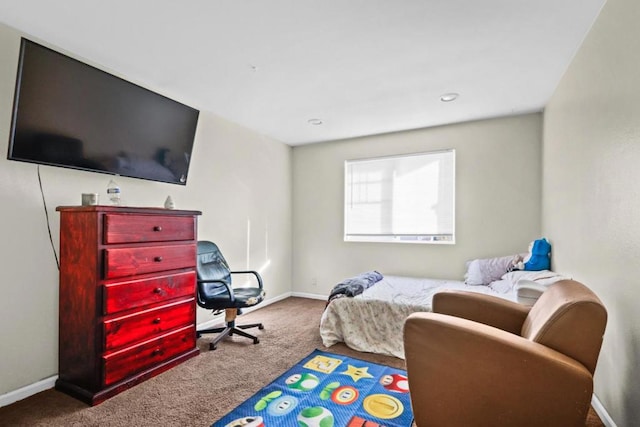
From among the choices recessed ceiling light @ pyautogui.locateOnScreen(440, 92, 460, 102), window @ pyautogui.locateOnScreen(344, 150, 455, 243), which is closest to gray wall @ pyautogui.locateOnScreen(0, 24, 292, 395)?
window @ pyautogui.locateOnScreen(344, 150, 455, 243)

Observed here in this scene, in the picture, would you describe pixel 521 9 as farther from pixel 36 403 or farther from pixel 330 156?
pixel 36 403

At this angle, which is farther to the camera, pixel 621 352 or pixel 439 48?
pixel 439 48

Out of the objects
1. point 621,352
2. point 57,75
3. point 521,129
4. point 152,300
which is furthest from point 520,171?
point 57,75

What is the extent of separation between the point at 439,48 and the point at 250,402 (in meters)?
2.81

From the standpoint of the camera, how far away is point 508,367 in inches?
53.1

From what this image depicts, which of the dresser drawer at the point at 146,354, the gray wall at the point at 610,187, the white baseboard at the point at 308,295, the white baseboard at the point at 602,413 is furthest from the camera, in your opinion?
the white baseboard at the point at 308,295

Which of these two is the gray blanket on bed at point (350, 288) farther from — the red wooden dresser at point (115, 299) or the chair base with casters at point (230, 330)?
the red wooden dresser at point (115, 299)

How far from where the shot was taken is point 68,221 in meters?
2.22

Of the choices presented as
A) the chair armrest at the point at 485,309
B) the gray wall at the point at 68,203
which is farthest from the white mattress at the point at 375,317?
the gray wall at the point at 68,203

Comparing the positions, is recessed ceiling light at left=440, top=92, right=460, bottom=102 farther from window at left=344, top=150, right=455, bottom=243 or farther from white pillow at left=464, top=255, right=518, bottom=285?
white pillow at left=464, top=255, right=518, bottom=285

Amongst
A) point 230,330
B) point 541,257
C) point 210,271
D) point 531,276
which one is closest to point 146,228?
point 210,271

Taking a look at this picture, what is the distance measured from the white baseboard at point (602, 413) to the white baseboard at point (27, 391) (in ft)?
11.6

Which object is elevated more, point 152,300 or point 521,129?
point 521,129

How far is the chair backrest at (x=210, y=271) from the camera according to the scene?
2970 mm
